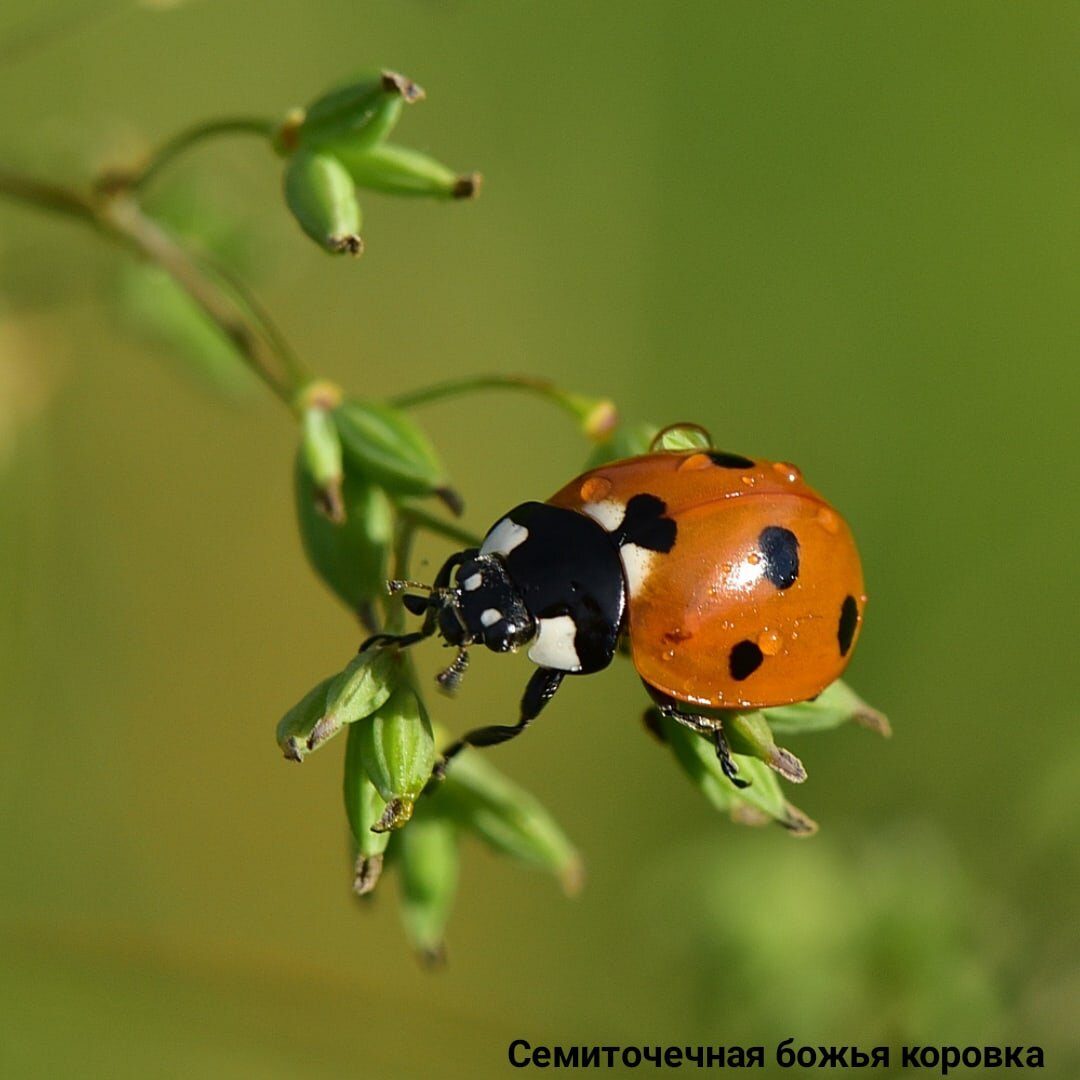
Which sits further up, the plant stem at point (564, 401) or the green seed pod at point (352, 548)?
the plant stem at point (564, 401)

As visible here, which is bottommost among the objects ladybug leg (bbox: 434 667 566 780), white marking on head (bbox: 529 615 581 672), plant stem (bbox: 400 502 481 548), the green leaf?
ladybug leg (bbox: 434 667 566 780)

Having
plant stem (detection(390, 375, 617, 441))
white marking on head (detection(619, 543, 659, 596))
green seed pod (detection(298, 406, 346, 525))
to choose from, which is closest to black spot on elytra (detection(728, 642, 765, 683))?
white marking on head (detection(619, 543, 659, 596))

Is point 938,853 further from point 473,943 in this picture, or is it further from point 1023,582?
point 473,943

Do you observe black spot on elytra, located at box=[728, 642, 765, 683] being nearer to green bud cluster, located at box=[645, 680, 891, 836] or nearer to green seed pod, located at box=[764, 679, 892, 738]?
green bud cluster, located at box=[645, 680, 891, 836]

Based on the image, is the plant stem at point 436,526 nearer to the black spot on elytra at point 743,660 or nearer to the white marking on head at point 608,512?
the white marking on head at point 608,512

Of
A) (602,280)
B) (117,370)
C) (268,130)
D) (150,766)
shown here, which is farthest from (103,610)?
(268,130)

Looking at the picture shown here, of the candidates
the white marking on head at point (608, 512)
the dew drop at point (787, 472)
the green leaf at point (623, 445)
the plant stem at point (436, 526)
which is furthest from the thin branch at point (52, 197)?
the dew drop at point (787, 472)
